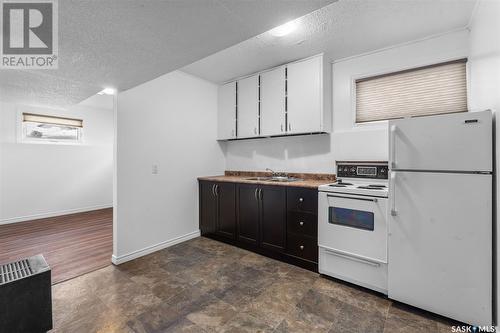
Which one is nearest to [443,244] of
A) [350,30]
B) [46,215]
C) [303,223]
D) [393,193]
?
[393,193]

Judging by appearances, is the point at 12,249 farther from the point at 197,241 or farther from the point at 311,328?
the point at 311,328

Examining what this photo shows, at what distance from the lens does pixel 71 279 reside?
90.4 inches

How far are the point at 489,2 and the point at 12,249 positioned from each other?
18.7 feet

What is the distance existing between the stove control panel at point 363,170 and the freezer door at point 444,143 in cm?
66

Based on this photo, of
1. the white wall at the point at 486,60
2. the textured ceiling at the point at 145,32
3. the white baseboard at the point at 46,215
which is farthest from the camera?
the white baseboard at the point at 46,215

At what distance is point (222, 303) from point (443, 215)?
192 cm

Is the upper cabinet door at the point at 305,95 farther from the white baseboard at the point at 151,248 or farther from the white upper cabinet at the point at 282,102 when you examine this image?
the white baseboard at the point at 151,248

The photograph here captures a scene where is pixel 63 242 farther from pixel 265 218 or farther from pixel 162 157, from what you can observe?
pixel 265 218

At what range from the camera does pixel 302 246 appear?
2506 mm

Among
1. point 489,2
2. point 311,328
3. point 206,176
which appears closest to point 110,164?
point 206,176

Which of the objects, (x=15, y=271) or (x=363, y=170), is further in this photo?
(x=363, y=170)

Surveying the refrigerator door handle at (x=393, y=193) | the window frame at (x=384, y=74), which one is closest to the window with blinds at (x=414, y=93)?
the window frame at (x=384, y=74)

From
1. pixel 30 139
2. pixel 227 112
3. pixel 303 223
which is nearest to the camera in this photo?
pixel 303 223

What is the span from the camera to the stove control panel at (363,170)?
98.0 inches
